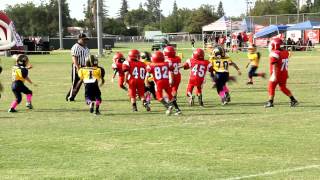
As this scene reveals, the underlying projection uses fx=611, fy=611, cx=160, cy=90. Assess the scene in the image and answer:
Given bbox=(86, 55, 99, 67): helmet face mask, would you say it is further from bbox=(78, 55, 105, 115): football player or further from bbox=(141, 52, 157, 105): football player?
bbox=(141, 52, 157, 105): football player

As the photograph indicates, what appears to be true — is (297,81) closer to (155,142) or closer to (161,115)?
(161,115)

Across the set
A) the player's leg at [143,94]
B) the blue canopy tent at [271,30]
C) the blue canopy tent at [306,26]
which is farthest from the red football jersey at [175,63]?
the blue canopy tent at [271,30]

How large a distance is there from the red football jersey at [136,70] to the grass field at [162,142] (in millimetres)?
827

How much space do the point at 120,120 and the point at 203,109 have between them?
2.67 m

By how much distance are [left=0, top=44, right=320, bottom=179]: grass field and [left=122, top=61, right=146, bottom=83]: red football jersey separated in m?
0.83

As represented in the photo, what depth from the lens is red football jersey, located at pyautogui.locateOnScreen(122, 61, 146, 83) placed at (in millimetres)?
15148

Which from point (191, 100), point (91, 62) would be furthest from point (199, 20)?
point (91, 62)

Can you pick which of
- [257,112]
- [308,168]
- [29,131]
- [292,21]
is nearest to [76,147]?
[29,131]

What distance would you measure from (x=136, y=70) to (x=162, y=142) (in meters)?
4.84

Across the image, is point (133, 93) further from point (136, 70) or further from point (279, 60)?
point (279, 60)

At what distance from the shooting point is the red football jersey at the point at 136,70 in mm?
15148

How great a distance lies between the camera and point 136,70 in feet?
49.9

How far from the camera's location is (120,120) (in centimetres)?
1357

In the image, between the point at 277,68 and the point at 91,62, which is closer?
the point at 91,62
